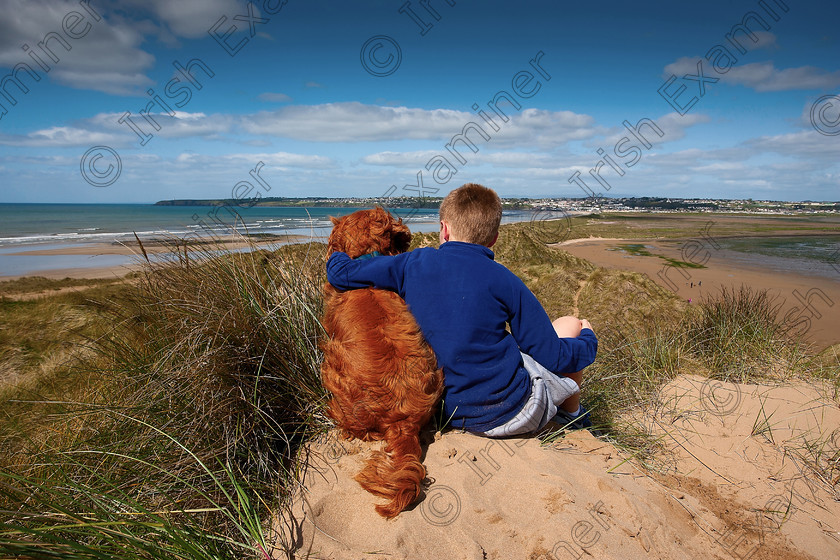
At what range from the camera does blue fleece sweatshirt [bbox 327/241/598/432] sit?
2.69m

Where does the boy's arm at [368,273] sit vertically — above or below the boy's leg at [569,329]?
above

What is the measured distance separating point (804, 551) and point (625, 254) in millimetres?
20278

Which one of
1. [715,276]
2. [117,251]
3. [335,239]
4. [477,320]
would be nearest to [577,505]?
[477,320]

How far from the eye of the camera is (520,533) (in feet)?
7.65

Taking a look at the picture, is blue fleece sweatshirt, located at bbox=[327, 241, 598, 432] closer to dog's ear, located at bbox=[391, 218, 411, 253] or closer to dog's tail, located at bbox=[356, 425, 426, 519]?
dog's ear, located at bbox=[391, 218, 411, 253]

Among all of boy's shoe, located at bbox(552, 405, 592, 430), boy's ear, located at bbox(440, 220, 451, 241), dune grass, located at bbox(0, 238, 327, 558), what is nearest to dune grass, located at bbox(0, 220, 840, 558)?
dune grass, located at bbox(0, 238, 327, 558)

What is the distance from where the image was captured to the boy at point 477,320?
8.85 ft

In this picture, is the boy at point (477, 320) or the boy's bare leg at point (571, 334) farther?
the boy's bare leg at point (571, 334)

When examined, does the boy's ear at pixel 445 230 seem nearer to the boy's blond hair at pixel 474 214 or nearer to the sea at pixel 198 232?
the boy's blond hair at pixel 474 214

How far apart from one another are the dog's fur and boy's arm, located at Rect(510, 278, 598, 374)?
2.16 ft

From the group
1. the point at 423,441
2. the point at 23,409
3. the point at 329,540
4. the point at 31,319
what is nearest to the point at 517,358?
the point at 423,441

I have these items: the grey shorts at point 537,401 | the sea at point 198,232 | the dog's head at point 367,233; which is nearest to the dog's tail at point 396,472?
the grey shorts at point 537,401

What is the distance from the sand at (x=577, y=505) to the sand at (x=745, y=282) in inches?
166

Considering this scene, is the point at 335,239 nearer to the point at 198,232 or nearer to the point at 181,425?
the point at 181,425
